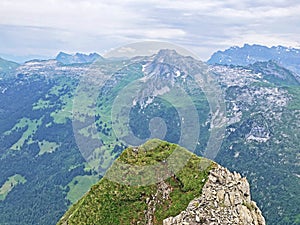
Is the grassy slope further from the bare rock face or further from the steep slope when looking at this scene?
the bare rock face

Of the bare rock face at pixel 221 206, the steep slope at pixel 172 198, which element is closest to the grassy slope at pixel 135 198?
the steep slope at pixel 172 198

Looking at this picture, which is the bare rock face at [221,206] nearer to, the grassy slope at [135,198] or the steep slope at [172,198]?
the steep slope at [172,198]

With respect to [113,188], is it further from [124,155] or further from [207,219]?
[207,219]

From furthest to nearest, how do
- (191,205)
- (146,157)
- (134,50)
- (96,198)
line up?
(146,157)
(96,198)
(191,205)
(134,50)

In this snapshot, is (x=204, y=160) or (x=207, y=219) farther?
(x=204, y=160)

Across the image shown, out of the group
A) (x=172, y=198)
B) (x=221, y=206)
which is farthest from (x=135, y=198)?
(x=221, y=206)

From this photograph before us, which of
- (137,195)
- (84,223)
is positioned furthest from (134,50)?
(84,223)
